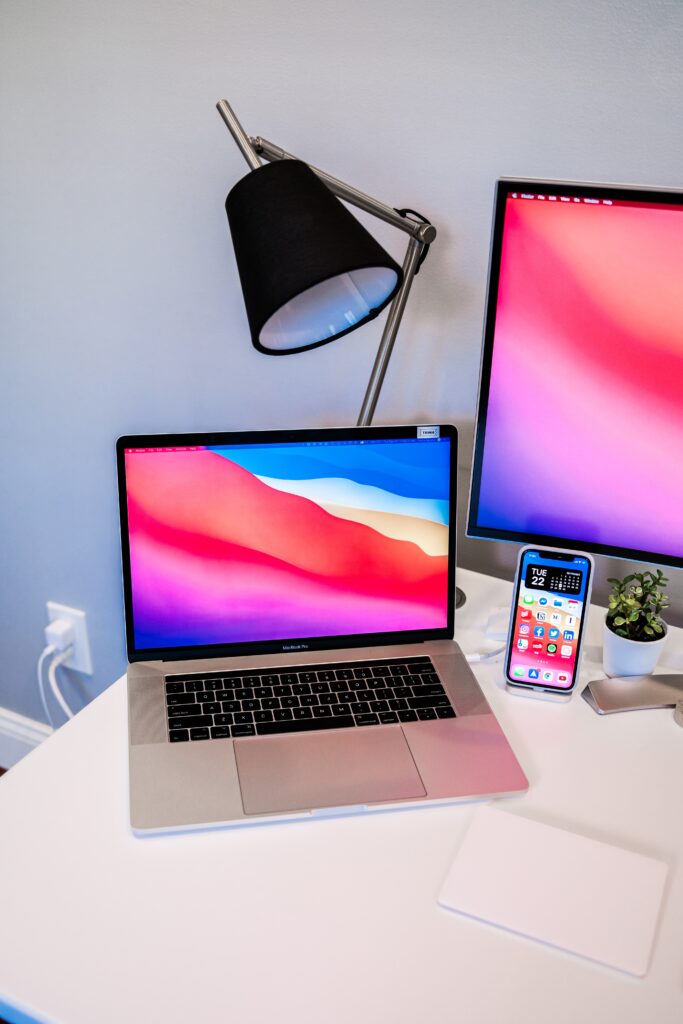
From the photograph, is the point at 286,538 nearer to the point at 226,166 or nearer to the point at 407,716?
the point at 407,716

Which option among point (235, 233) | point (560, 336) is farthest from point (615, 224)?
point (235, 233)

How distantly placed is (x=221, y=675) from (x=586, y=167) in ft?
2.26

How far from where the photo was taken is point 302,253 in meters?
0.74

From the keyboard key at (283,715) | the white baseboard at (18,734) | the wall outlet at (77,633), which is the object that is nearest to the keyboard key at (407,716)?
the keyboard key at (283,715)

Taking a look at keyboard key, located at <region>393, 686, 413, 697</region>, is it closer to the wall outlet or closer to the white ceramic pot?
the white ceramic pot

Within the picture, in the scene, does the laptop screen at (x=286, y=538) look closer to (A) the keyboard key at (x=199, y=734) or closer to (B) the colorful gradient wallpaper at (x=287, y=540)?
(B) the colorful gradient wallpaper at (x=287, y=540)

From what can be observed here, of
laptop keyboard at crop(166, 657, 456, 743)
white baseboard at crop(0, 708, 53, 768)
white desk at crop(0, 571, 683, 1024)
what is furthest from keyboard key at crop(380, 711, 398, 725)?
white baseboard at crop(0, 708, 53, 768)

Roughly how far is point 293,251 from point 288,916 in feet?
1.78

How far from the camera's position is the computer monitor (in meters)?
0.83

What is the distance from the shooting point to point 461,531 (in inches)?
46.5

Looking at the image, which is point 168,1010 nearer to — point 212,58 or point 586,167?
point 586,167

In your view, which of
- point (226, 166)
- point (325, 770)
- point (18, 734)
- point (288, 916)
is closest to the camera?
point (288, 916)

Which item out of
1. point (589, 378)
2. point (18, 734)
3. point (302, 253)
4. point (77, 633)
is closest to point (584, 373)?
point (589, 378)

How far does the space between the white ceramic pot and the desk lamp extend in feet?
1.46
